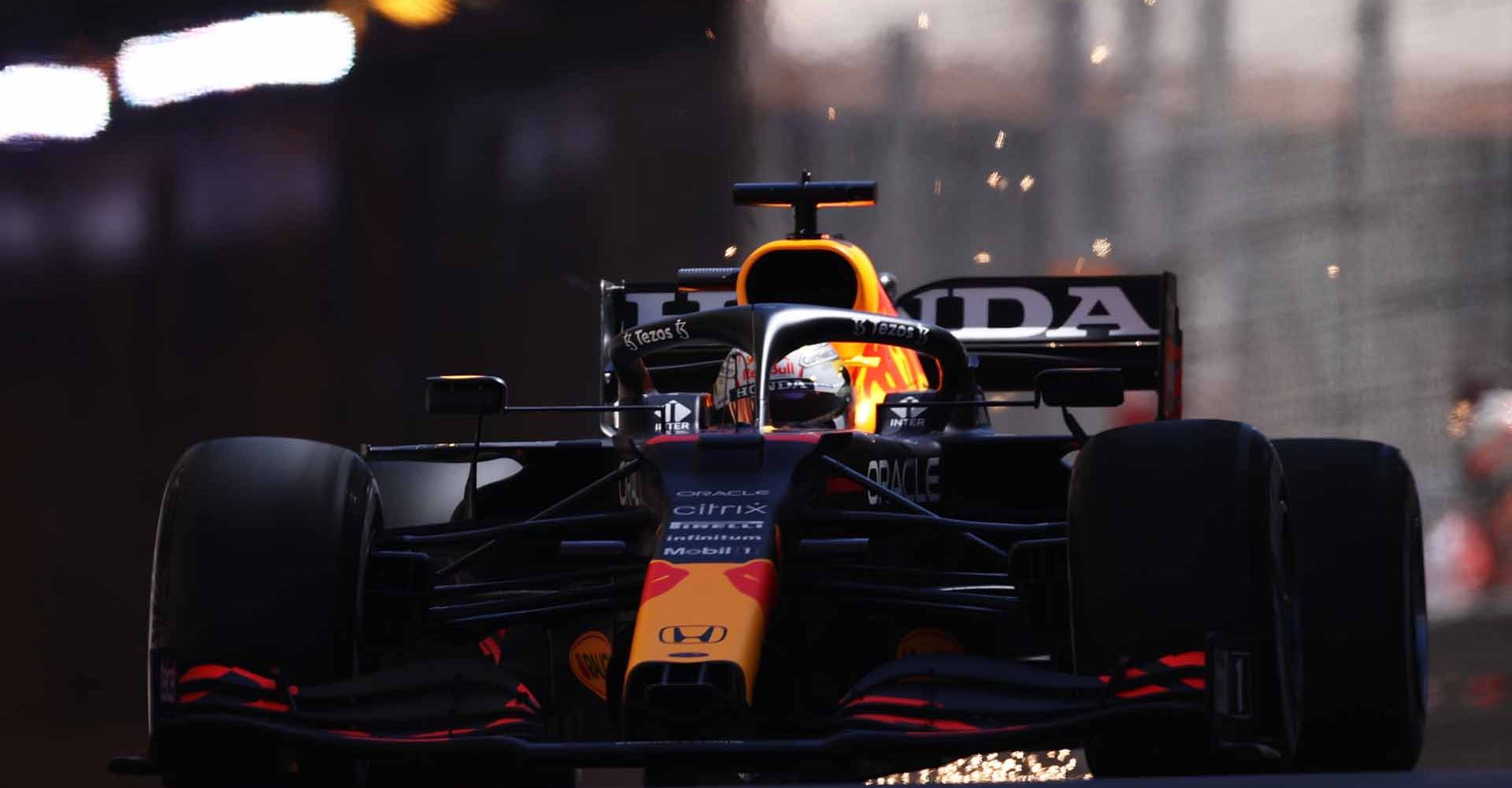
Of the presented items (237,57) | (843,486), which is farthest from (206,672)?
(237,57)

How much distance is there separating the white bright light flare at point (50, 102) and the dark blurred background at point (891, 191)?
218 mm

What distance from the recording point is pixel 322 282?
898 centimetres

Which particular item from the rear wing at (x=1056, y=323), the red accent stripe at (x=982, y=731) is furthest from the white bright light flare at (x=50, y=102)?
the red accent stripe at (x=982, y=731)

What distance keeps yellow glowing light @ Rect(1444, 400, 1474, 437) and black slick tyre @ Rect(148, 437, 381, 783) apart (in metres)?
7.56

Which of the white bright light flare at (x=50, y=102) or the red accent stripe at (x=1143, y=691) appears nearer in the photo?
the red accent stripe at (x=1143, y=691)

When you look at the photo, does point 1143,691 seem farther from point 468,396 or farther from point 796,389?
point 796,389

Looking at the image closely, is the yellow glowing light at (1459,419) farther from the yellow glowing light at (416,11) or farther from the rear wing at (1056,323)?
the yellow glowing light at (416,11)

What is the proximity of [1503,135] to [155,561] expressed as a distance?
27.7ft

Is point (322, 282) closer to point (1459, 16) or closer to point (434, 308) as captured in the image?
point (434, 308)

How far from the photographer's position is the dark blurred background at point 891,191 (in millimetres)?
8773

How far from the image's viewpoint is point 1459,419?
966 centimetres

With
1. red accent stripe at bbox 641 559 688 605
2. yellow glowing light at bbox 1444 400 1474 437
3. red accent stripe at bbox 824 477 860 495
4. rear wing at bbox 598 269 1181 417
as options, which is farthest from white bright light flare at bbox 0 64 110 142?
yellow glowing light at bbox 1444 400 1474 437

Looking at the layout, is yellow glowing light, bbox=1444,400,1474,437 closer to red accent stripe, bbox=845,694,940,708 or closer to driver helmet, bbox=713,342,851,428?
driver helmet, bbox=713,342,851,428

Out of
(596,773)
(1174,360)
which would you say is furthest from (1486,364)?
(596,773)
